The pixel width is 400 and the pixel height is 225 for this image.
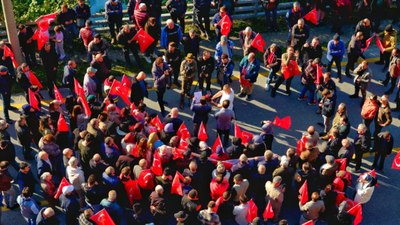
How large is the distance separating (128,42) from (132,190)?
21.5 feet

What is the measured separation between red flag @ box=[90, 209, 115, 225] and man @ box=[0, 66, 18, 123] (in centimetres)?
579

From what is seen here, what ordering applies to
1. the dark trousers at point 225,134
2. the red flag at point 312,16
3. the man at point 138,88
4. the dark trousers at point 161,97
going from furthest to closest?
the red flag at point 312,16, the dark trousers at point 161,97, the man at point 138,88, the dark trousers at point 225,134

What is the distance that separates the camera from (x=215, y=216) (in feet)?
43.7

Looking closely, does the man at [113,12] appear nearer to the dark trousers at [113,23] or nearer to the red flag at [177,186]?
the dark trousers at [113,23]

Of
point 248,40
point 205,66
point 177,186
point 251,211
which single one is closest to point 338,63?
point 248,40

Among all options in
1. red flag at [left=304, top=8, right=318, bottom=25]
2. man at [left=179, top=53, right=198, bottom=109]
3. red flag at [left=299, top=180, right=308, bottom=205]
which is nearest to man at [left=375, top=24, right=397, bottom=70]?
red flag at [left=304, top=8, right=318, bottom=25]

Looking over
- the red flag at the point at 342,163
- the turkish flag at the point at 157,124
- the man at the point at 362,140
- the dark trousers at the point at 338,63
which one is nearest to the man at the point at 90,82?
the turkish flag at the point at 157,124

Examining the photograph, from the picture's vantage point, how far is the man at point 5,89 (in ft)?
55.4

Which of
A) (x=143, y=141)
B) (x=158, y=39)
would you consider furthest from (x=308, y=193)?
(x=158, y=39)

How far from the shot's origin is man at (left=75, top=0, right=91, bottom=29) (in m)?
20.3

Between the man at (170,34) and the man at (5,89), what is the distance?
4.82 metres

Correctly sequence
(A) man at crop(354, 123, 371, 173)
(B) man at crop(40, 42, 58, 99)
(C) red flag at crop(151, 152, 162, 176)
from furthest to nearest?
(B) man at crop(40, 42, 58, 99) < (A) man at crop(354, 123, 371, 173) < (C) red flag at crop(151, 152, 162, 176)

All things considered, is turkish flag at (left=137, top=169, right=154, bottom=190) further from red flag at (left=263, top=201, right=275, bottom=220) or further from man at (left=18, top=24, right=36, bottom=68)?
man at (left=18, top=24, right=36, bottom=68)

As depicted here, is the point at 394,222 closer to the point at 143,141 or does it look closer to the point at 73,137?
the point at 143,141
